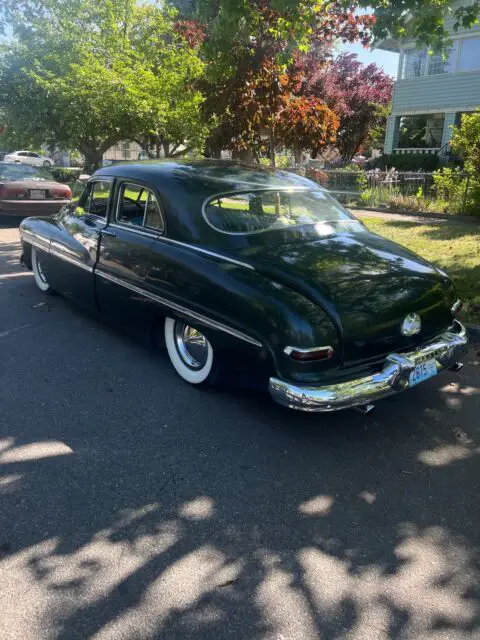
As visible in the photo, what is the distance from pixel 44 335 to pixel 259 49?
18.6ft

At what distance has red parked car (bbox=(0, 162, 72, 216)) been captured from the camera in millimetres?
11461

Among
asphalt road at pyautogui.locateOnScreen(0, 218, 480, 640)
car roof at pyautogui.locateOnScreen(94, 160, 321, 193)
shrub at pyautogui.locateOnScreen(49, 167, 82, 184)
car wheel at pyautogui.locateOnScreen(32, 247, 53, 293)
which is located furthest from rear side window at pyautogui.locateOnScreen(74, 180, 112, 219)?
shrub at pyautogui.locateOnScreen(49, 167, 82, 184)

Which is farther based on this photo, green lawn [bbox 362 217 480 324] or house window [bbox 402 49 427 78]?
house window [bbox 402 49 427 78]

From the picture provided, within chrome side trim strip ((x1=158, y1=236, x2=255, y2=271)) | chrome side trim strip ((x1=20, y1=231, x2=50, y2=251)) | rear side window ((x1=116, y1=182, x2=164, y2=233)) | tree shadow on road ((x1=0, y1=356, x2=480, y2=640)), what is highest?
rear side window ((x1=116, y1=182, x2=164, y2=233))

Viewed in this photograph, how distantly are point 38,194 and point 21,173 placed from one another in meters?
1.01

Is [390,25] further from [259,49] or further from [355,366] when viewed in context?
[355,366]

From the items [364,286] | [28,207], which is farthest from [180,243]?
[28,207]

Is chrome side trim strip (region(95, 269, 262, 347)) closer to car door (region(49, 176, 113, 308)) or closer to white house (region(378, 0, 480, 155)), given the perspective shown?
car door (region(49, 176, 113, 308))

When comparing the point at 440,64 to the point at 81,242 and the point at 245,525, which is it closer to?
the point at 81,242

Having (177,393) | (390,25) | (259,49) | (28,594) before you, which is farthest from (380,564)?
(259,49)

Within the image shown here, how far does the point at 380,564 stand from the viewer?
2.56m

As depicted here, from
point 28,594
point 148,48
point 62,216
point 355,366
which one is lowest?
point 28,594

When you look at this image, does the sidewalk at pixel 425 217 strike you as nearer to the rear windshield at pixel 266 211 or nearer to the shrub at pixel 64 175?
the rear windshield at pixel 266 211

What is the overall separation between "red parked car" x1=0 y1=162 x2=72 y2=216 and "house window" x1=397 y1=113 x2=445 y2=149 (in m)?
16.8
